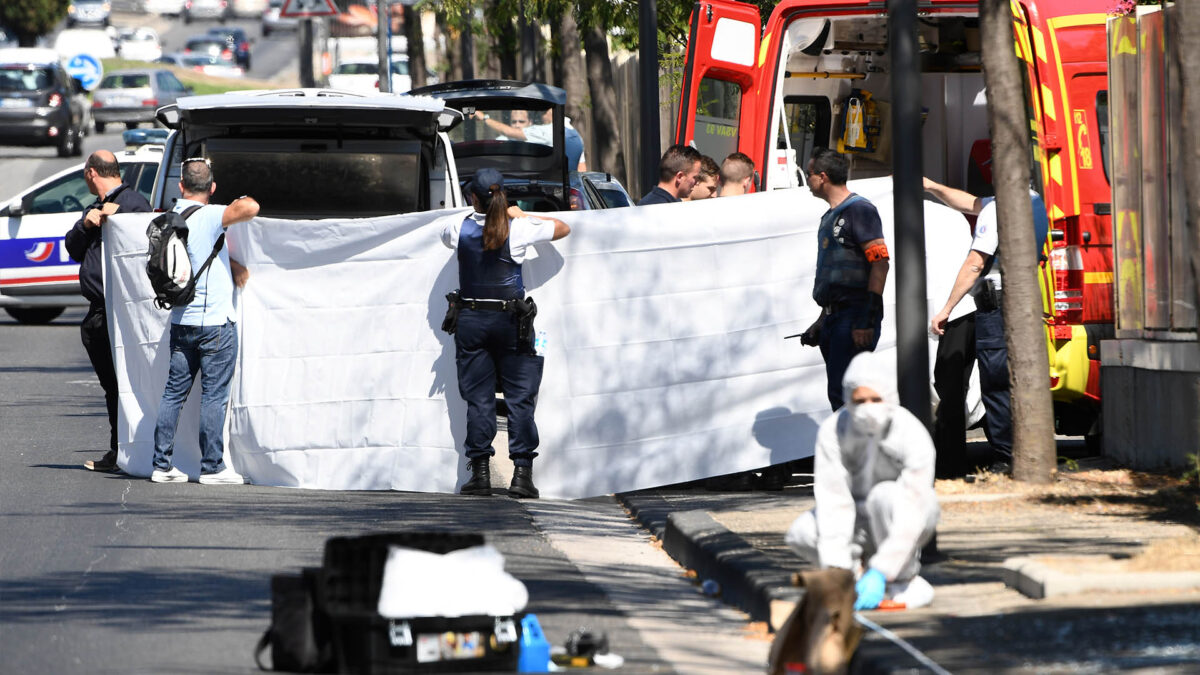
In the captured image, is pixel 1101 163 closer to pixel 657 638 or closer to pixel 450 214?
pixel 450 214

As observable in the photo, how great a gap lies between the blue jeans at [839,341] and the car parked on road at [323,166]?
Answer: 3066 mm

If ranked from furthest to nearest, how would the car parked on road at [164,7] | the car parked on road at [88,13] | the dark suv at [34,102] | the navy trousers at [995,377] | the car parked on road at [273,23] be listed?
1. the car parked on road at [164,7]
2. the car parked on road at [273,23]
3. the car parked on road at [88,13]
4. the dark suv at [34,102]
5. the navy trousers at [995,377]

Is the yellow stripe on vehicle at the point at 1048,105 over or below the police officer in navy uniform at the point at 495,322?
over

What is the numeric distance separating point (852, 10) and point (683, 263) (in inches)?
133

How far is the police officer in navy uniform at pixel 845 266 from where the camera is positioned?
1017 centimetres

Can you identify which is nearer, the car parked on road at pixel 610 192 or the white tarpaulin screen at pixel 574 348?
the white tarpaulin screen at pixel 574 348

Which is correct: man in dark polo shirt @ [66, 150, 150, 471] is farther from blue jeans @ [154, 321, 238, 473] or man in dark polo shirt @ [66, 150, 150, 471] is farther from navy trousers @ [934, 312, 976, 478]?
navy trousers @ [934, 312, 976, 478]

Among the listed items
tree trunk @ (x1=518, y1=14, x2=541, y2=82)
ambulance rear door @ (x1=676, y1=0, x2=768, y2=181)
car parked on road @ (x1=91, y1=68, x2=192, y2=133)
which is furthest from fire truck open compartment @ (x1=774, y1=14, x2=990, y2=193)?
car parked on road @ (x1=91, y1=68, x2=192, y2=133)

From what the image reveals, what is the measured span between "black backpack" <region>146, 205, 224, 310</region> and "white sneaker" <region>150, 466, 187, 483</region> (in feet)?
3.22

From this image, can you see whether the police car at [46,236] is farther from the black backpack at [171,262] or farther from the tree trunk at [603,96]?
the black backpack at [171,262]

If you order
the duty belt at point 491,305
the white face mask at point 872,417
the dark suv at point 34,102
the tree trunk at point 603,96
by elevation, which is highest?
the dark suv at point 34,102

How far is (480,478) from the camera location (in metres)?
10.6

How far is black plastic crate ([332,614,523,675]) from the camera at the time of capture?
241 inches

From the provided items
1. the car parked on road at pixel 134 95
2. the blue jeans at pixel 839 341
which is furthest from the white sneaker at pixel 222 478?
the car parked on road at pixel 134 95
